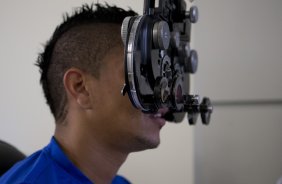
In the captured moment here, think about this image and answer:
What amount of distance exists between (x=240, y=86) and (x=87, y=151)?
57cm

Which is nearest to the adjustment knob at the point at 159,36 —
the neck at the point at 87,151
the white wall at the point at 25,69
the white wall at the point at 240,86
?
the neck at the point at 87,151

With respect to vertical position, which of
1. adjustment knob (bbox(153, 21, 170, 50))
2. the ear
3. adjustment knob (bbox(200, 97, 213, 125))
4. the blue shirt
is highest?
adjustment knob (bbox(153, 21, 170, 50))

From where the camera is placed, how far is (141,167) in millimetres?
1137

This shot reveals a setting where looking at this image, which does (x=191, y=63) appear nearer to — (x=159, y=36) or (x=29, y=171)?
(x=159, y=36)

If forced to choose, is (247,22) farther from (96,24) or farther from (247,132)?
(96,24)

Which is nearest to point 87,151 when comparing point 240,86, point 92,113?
point 92,113

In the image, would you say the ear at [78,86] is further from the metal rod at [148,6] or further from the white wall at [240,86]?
the white wall at [240,86]

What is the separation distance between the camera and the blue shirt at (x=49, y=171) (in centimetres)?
64

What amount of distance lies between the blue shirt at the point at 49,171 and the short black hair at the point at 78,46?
0.10 meters

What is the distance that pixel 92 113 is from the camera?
72cm

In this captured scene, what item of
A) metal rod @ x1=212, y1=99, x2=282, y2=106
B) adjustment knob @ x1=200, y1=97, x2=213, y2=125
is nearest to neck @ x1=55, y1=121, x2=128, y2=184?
adjustment knob @ x1=200, y1=97, x2=213, y2=125

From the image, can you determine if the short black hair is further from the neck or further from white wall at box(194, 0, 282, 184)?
white wall at box(194, 0, 282, 184)

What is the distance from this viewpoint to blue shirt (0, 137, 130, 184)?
2.11 ft

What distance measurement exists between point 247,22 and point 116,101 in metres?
0.58
